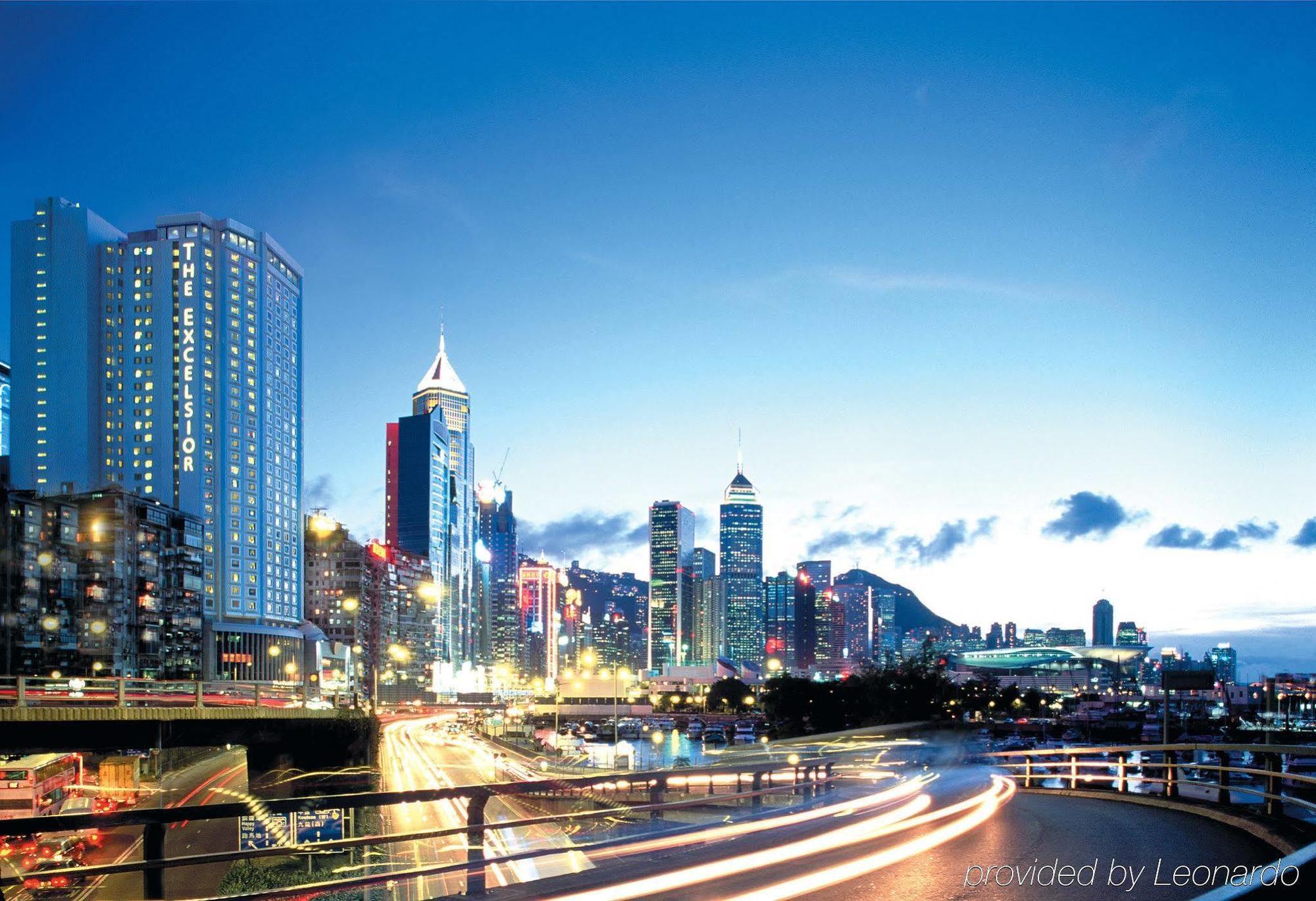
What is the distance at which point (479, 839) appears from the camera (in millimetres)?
9812

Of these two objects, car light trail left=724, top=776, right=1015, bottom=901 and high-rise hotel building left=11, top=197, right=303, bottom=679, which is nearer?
car light trail left=724, top=776, right=1015, bottom=901

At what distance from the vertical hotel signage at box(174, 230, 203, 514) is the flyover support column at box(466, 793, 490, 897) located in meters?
165

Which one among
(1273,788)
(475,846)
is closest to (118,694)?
(475,846)

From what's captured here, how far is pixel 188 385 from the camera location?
541 feet

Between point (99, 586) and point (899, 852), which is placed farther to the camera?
Result: point (99, 586)

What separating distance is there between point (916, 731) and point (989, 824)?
23.0m

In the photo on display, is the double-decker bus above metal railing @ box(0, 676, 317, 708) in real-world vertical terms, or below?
below

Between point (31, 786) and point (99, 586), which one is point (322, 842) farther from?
point (99, 586)

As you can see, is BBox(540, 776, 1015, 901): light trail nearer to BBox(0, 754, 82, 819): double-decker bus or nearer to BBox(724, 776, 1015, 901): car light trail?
BBox(724, 776, 1015, 901): car light trail

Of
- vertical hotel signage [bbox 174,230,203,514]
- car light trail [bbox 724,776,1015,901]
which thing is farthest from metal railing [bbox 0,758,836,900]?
vertical hotel signage [bbox 174,230,203,514]

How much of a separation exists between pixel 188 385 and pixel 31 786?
13018 centimetres

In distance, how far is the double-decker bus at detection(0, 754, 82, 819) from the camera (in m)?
42.9

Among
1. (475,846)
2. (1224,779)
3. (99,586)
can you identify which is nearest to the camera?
(475,846)

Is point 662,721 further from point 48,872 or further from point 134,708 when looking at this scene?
point 48,872
